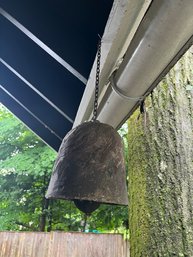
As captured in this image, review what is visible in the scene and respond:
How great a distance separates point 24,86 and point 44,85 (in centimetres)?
33

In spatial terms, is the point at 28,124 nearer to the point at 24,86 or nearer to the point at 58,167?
the point at 24,86

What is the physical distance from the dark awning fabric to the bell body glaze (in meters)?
0.56

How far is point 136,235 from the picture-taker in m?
1.35

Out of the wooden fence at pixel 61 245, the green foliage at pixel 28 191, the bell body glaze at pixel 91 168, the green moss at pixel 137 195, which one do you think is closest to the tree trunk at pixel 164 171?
the green moss at pixel 137 195

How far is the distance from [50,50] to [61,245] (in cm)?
253

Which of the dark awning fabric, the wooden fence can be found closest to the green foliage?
the wooden fence

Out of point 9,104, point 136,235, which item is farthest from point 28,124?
point 136,235

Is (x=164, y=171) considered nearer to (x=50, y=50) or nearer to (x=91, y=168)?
(x=91, y=168)

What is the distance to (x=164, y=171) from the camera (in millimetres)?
1253

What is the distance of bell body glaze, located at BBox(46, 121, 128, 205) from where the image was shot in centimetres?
84

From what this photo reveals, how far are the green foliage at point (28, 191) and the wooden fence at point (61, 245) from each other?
8.80 ft

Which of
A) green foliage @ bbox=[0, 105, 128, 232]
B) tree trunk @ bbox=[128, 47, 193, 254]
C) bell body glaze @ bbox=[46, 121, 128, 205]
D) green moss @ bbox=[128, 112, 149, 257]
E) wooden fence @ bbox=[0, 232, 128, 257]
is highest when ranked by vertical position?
bell body glaze @ bbox=[46, 121, 128, 205]

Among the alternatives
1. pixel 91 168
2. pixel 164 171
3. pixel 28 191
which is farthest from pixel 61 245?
pixel 28 191

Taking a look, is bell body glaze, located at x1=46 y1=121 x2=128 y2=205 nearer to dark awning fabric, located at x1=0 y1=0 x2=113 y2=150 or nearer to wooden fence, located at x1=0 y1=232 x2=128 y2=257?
dark awning fabric, located at x1=0 y1=0 x2=113 y2=150
